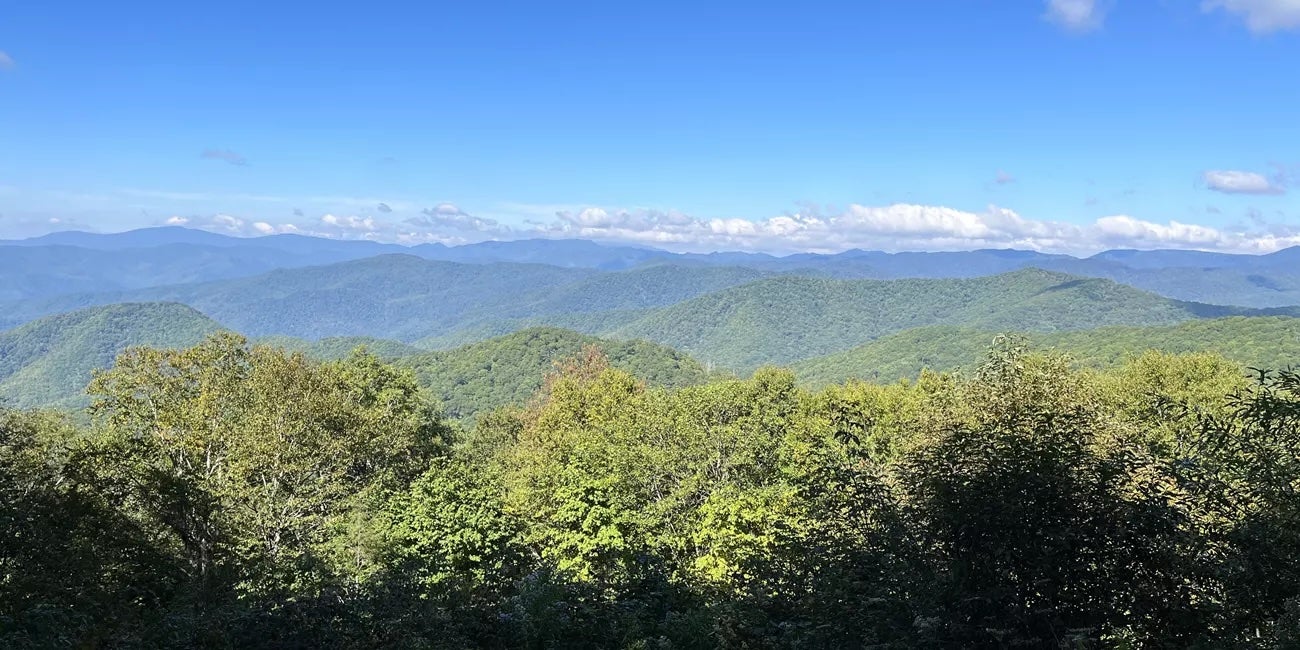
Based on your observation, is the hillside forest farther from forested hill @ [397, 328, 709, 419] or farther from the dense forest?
forested hill @ [397, 328, 709, 419]

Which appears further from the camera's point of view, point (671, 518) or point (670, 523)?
point (671, 518)

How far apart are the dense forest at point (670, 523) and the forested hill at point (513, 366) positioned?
403 ft

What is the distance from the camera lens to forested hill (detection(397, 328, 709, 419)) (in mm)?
161000

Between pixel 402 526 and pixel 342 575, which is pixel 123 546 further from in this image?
pixel 402 526

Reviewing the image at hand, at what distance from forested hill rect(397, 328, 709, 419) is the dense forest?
123 meters

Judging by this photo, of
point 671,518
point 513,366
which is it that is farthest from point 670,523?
point 513,366

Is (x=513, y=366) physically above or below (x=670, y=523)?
below

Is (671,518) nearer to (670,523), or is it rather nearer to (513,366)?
(670,523)

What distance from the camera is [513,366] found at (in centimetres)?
17650

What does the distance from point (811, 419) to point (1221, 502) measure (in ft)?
91.2

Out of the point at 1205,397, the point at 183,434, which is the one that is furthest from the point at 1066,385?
the point at 183,434

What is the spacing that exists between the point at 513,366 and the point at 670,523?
15350 centimetres

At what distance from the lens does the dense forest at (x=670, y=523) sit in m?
8.23

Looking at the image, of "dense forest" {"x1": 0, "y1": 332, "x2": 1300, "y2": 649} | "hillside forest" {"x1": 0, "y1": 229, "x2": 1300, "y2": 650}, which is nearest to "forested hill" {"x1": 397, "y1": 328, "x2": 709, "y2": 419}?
"hillside forest" {"x1": 0, "y1": 229, "x2": 1300, "y2": 650}
